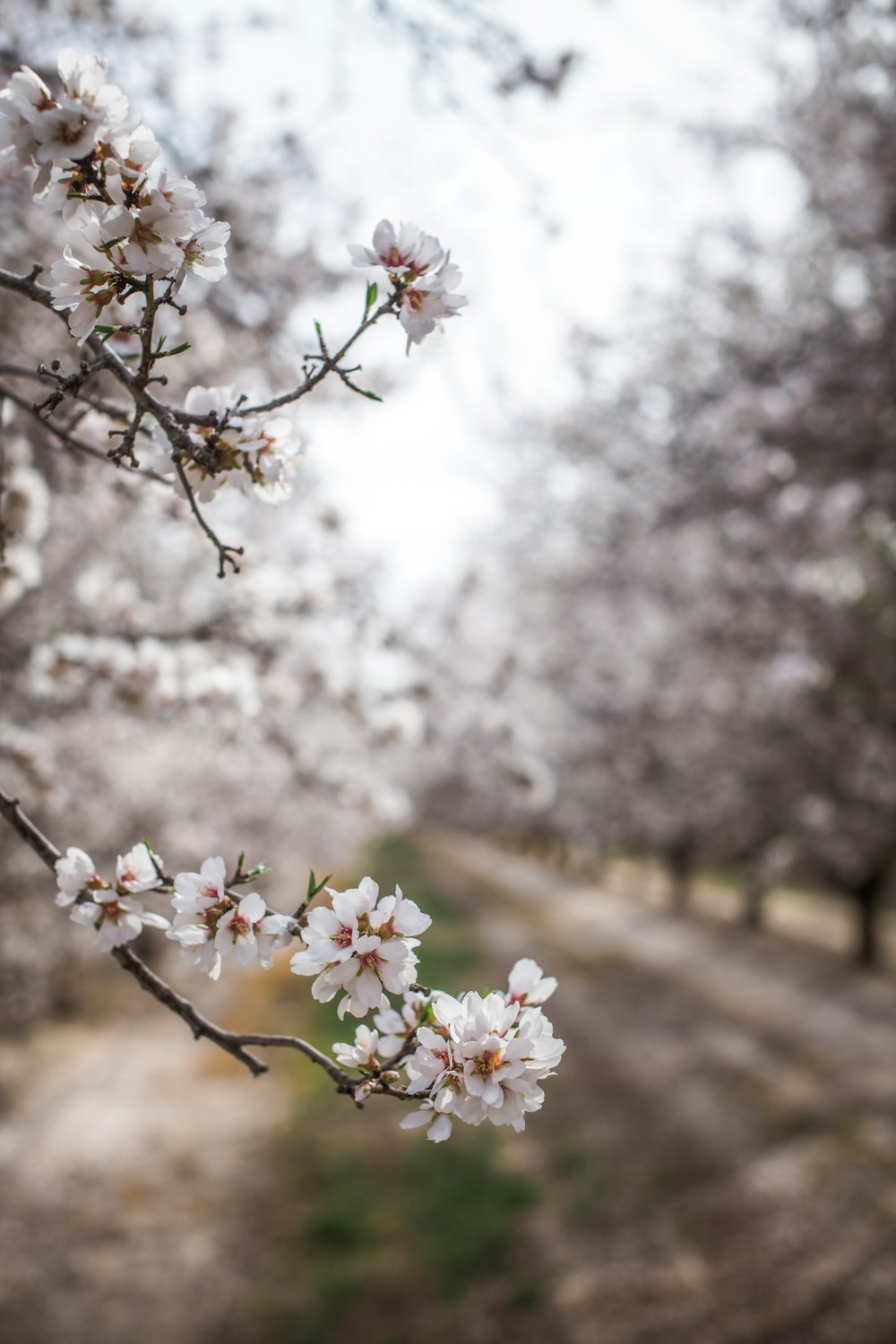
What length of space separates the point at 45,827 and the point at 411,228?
699 centimetres

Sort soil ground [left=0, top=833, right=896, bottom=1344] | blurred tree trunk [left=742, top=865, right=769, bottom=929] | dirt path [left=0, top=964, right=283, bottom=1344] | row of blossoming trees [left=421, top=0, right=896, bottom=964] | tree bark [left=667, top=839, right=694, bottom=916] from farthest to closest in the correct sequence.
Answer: tree bark [left=667, top=839, right=694, bottom=916], blurred tree trunk [left=742, top=865, right=769, bottom=929], dirt path [left=0, top=964, right=283, bottom=1344], soil ground [left=0, top=833, right=896, bottom=1344], row of blossoming trees [left=421, top=0, right=896, bottom=964]

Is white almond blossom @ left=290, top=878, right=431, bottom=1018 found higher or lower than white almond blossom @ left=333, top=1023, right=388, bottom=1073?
higher

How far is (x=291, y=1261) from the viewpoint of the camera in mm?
6656

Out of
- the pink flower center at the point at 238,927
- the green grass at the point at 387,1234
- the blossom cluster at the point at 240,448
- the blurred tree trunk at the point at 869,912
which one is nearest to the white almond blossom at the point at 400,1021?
the pink flower center at the point at 238,927

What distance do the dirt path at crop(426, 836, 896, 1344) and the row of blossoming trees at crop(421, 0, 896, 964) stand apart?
3084 millimetres

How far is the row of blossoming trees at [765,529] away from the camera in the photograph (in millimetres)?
5027

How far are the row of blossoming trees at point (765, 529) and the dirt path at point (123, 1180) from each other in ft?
13.7

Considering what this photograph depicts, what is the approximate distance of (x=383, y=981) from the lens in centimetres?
123

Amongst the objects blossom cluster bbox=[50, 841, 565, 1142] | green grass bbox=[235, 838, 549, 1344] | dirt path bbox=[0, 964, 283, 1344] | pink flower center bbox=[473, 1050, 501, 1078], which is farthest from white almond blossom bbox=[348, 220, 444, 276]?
dirt path bbox=[0, 964, 283, 1344]

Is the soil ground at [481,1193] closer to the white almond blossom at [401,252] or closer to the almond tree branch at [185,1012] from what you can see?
the almond tree branch at [185,1012]

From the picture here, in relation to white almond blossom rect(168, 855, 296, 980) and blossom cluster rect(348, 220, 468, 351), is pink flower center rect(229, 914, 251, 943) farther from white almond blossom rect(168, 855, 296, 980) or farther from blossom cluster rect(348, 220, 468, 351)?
blossom cluster rect(348, 220, 468, 351)

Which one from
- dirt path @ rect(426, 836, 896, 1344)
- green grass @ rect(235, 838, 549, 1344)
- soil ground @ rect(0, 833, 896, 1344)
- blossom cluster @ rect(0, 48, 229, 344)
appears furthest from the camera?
green grass @ rect(235, 838, 549, 1344)

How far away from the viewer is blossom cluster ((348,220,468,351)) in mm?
1254

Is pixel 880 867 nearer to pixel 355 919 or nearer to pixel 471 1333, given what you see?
pixel 471 1333
